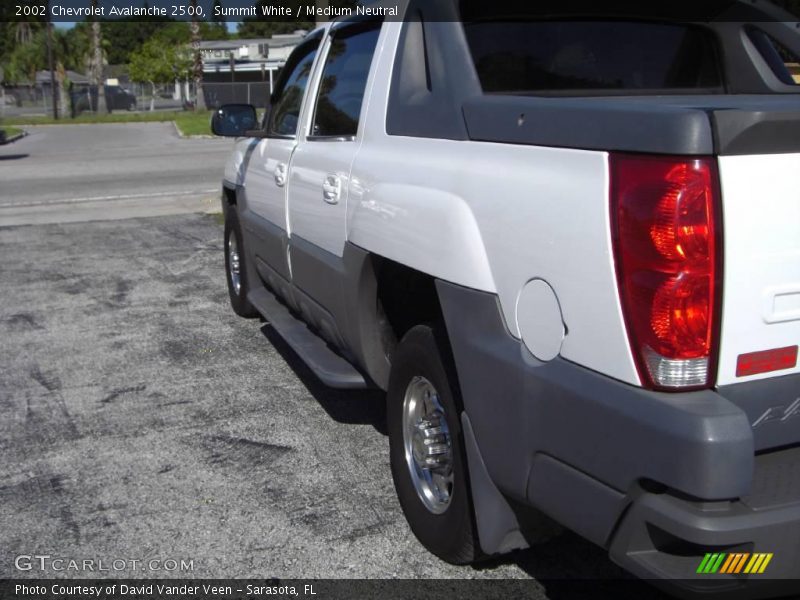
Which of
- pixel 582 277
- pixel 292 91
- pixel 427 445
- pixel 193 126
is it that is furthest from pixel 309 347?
pixel 193 126

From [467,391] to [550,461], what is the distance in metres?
0.42

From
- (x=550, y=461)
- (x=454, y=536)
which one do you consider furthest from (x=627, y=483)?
(x=454, y=536)

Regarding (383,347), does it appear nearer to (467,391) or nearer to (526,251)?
(467,391)

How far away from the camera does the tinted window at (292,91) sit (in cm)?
520

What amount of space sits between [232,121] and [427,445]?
354 cm

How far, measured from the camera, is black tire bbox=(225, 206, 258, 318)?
21.3 ft

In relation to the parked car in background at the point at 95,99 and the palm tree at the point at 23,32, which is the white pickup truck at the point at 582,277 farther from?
the palm tree at the point at 23,32

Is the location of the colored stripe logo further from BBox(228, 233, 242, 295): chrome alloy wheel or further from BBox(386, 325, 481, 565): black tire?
BBox(228, 233, 242, 295): chrome alloy wheel

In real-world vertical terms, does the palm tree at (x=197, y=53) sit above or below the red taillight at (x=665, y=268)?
above

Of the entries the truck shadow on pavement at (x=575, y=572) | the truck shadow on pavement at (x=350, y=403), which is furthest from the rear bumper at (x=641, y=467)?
the truck shadow on pavement at (x=350, y=403)

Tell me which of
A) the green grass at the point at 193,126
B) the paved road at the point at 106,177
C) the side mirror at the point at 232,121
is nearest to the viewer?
the side mirror at the point at 232,121

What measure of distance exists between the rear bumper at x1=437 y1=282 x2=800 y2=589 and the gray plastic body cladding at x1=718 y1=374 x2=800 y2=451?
0.04 m

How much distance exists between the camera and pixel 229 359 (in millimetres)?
6047

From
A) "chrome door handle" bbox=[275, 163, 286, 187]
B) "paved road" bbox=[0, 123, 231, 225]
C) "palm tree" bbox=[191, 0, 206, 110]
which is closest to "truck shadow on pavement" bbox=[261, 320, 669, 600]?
"chrome door handle" bbox=[275, 163, 286, 187]
